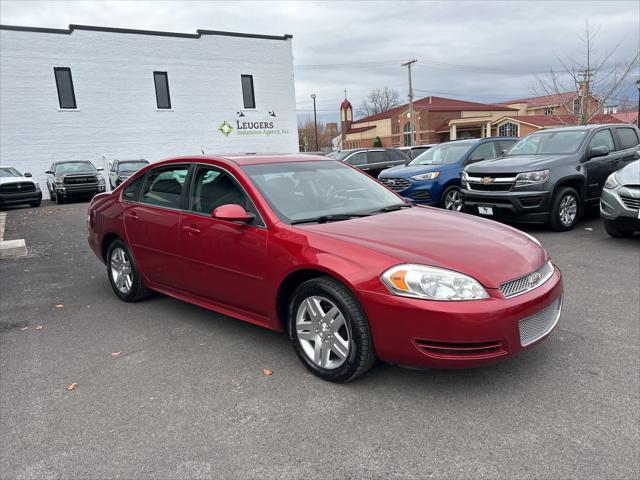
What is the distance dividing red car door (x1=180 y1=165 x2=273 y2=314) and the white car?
15.9 meters

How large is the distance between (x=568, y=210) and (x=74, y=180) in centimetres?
1800

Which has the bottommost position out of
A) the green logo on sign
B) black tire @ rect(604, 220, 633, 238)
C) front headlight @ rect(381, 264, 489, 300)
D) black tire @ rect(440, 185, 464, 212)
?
black tire @ rect(604, 220, 633, 238)

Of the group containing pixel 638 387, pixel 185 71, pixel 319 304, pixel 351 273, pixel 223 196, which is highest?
pixel 185 71

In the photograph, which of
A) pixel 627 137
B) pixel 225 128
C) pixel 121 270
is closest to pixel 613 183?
pixel 627 137

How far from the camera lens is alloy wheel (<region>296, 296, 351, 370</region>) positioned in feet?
10.3

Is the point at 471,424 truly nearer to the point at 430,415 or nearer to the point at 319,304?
the point at 430,415

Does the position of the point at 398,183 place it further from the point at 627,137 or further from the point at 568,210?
the point at 627,137

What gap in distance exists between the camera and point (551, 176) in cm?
798

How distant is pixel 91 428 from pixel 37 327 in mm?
2244

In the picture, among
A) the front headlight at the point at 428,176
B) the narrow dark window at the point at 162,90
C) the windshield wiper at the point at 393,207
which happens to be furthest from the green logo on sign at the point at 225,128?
the windshield wiper at the point at 393,207

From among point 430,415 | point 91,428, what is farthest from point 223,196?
point 430,415

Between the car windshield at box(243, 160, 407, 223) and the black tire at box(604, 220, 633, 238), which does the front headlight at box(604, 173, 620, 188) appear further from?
the car windshield at box(243, 160, 407, 223)

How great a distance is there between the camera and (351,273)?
3016 mm

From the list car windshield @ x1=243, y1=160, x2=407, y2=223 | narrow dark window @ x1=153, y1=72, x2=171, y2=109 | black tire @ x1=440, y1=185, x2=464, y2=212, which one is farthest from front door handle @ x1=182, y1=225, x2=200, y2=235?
narrow dark window @ x1=153, y1=72, x2=171, y2=109
